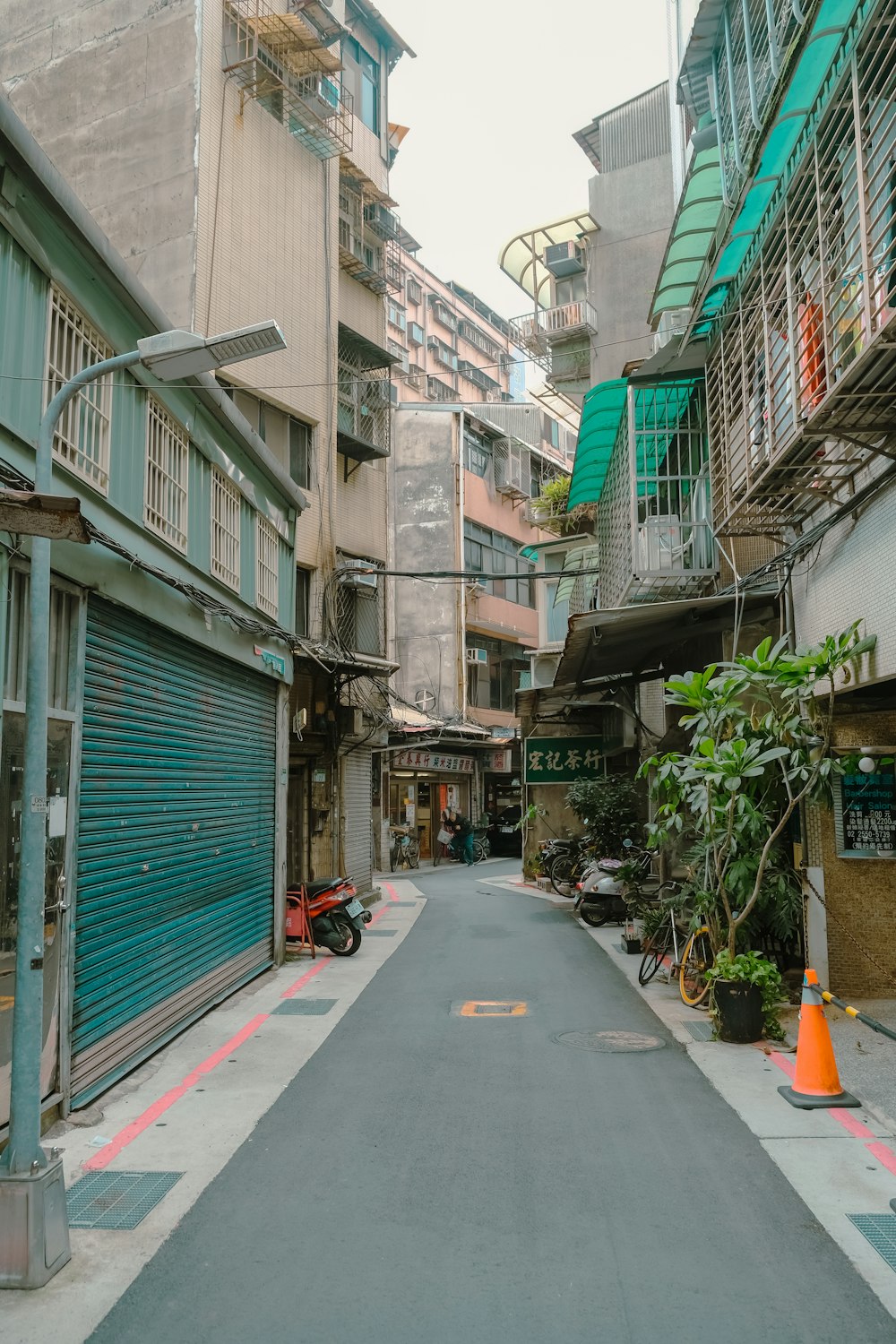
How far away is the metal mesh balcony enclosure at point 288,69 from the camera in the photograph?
54.2 feet

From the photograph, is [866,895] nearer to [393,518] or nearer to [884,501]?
[884,501]

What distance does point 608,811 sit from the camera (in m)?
19.4

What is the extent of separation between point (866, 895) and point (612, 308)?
16.9 meters

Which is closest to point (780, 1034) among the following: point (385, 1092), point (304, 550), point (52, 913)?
point (385, 1092)

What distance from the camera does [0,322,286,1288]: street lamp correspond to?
4.19m

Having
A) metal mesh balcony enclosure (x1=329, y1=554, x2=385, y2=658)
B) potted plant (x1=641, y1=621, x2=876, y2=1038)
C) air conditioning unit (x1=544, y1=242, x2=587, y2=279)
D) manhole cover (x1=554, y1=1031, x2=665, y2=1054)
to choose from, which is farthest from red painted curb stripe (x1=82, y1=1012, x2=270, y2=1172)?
air conditioning unit (x1=544, y1=242, x2=587, y2=279)

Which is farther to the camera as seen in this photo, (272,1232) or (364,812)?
(364,812)

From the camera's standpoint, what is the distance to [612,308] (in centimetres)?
2277

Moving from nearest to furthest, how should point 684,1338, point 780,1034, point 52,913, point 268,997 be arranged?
point 684,1338
point 52,913
point 780,1034
point 268,997

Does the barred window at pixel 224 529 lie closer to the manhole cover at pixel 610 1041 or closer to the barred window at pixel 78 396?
the barred window at pixel 78 396

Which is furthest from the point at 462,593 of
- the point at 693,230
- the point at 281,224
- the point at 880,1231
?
the point at 880,1231

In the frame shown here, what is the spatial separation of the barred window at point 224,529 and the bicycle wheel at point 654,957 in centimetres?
591

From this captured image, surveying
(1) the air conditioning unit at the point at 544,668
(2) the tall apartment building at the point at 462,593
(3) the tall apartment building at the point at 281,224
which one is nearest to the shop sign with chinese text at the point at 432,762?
(2) the tall apartment building at the point at 462,593

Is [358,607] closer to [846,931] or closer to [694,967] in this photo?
[694,967]
